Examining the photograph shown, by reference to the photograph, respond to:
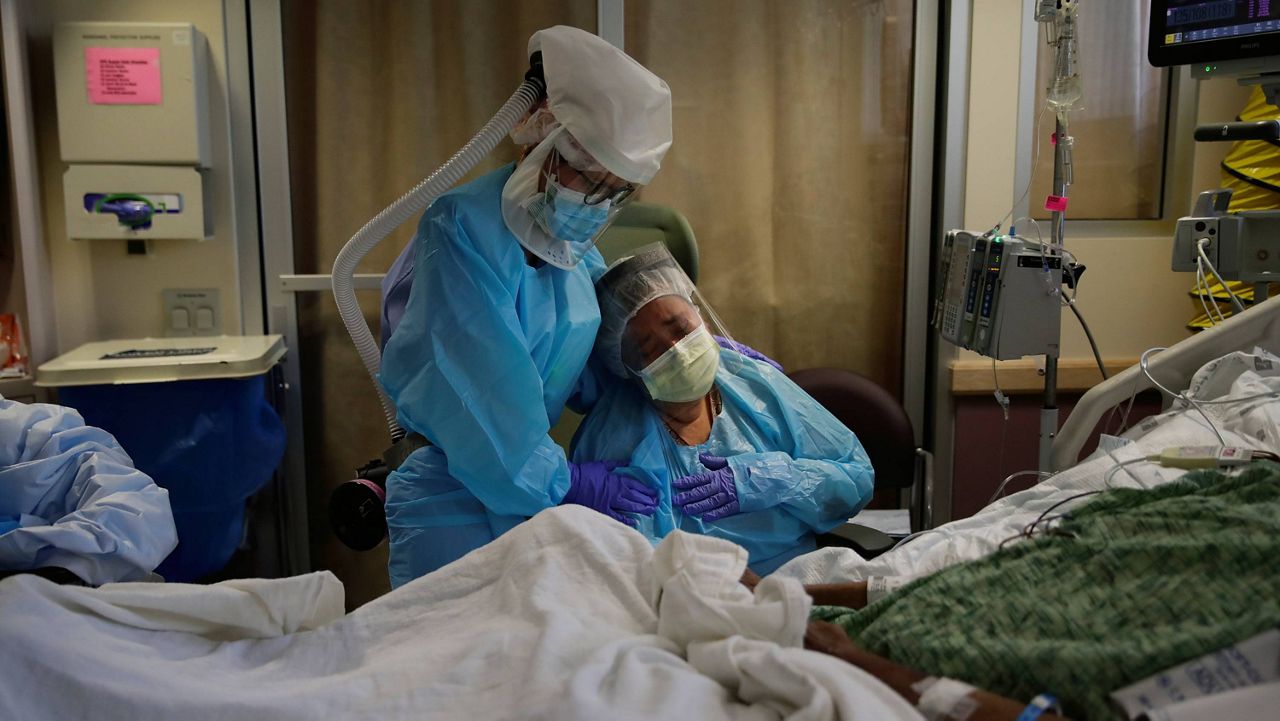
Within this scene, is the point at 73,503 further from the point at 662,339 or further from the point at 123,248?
the point at 123,248

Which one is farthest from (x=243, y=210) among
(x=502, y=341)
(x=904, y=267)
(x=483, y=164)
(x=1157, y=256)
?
(x=1157, y=256)

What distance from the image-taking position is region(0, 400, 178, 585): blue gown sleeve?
4.79ft

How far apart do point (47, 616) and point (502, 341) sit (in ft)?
3.38

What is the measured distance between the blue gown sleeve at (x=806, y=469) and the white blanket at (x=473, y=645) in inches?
32.5

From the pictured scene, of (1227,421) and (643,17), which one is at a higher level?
(643,17)

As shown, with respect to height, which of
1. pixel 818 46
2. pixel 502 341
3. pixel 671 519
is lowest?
pixel 671 519

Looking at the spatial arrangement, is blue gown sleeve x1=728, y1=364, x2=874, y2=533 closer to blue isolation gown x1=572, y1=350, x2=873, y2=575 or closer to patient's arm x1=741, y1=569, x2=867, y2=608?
A: blue isolation gown x1=572, y1=350, x2=873, y2=575

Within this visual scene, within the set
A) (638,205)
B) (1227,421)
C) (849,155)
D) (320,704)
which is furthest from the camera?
(849,155)

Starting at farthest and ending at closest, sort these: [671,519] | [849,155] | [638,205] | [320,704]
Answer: [849,155]
[638,205]
[671,519]
[320,704]

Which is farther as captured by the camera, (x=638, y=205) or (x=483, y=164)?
(x=483, y=164)

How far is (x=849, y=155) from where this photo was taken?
318cm

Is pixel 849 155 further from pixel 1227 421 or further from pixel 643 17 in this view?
pixel 1227 421

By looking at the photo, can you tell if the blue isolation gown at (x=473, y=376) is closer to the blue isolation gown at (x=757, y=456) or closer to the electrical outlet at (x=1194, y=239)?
the blue isolation gown at (x=757, y=456)

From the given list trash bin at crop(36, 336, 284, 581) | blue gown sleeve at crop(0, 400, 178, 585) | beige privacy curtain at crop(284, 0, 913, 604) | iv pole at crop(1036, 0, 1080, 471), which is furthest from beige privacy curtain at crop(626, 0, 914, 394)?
blue gown sleeve at crop(0, 400, 178, 585)
